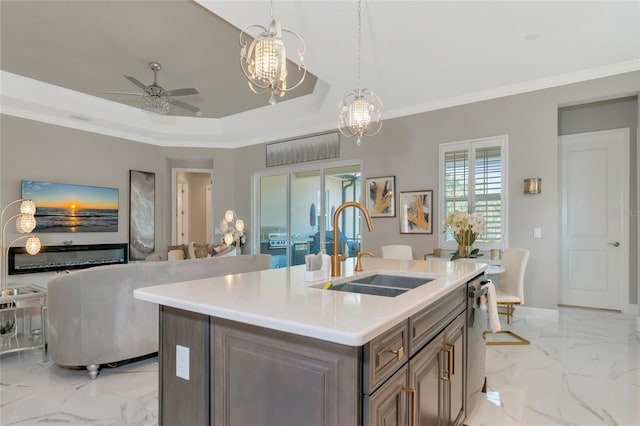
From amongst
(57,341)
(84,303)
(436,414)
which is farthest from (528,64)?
(57,341)

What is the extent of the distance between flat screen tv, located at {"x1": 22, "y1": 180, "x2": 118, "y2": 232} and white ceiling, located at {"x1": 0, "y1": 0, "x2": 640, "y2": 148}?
112 centimetres

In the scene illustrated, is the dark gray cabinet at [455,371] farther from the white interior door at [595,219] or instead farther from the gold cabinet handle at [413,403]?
the white interior door at [595,219]

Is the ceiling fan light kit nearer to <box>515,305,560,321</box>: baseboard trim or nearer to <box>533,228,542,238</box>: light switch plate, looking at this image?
<box>533,228,542,238</box>: light switch plate

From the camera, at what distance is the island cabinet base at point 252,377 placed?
97cm

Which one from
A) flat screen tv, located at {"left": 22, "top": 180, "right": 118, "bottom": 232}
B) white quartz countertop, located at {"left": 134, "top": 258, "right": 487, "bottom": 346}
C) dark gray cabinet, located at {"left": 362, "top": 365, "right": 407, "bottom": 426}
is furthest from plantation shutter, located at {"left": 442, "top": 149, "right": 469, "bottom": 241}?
flat screen tv, located at {"left": 22, "top": 180, "right": 118, "bottom": 232}

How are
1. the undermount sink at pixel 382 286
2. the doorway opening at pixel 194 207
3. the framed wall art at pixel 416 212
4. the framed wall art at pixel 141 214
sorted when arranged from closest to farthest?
the undermount sink at pixel 382 286
the framed wall art at pixel 416 212
the framed wall art at pixel 141 214
the doorway opening at pixel 194 207

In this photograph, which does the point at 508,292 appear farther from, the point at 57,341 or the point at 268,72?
the point at 57,341

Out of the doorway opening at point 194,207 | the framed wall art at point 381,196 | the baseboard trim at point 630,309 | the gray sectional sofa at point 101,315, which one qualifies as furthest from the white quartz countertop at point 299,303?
the doorway opening at point 194,207

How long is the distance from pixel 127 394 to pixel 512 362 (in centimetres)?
310

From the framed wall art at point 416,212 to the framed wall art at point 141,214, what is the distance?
16.0 feet

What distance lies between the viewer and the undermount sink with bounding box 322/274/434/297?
5.63 ft

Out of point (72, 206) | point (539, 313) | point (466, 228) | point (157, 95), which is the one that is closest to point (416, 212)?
point (466, 228)

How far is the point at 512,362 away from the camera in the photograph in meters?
3.01

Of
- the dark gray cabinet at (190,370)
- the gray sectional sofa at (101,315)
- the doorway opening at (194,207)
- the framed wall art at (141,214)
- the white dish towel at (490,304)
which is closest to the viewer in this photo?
the dark gray cabinet at (190,370)
